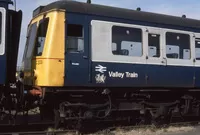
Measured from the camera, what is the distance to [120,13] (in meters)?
13.3

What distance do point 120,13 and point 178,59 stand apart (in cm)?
275

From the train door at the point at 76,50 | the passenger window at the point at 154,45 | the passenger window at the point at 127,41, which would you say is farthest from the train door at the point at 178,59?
the train door at the point at 76,50

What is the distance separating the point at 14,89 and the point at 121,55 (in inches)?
134

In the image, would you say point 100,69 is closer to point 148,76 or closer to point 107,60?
point 107,60

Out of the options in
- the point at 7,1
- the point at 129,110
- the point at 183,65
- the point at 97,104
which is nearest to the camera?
the point at 7,1

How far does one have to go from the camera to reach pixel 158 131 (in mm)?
13016

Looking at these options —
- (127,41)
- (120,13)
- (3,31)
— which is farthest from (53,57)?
(120,13)

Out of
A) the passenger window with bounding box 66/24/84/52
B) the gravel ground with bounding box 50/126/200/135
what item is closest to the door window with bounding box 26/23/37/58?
the passenger window with bounding box 66/24/84/52

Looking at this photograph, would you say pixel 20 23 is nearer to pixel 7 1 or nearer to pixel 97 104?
pixel 7 1

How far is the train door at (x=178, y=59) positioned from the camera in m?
14.2

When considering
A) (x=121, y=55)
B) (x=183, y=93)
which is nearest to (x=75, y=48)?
(x=121, y=55)

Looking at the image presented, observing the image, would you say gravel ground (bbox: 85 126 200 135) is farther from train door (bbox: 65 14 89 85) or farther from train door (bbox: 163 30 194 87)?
train door (bbox: 65 14 89 85)

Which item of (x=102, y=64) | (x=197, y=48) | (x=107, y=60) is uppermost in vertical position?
(x=197, y=48)

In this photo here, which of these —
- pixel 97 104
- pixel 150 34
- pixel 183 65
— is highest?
pixel 150 34
